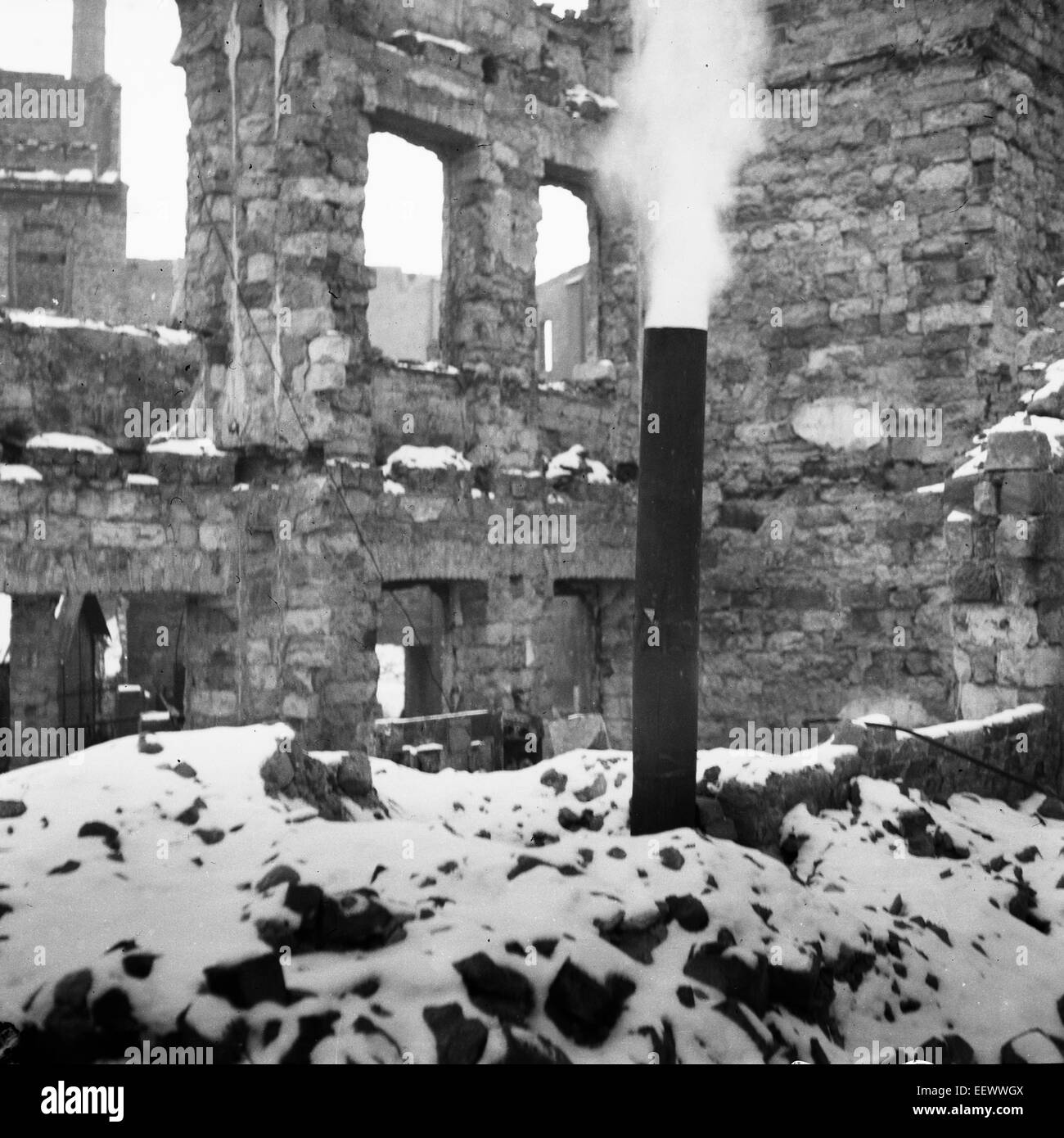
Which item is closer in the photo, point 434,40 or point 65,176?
point 434,40

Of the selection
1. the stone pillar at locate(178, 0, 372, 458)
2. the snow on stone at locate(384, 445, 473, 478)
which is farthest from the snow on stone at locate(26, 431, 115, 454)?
the snow on stone at locate(384, 445, 473, 478)

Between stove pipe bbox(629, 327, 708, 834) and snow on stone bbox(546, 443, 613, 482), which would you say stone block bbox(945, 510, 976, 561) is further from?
snow on stone bbox(546, 443, 613, 482)

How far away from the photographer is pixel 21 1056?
9.87ft

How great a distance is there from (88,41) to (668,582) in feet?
55.2

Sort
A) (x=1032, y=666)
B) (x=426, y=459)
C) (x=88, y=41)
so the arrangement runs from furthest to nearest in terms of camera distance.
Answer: (x=88, y=41) → (x=426, y=459) → (x=1032, y=666)

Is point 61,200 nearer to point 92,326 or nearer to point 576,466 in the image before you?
point 92,326

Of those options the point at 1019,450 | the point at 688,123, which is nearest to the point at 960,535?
the point at 1019,450

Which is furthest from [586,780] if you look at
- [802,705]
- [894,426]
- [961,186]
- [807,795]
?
→ [961,186]

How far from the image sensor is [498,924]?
379 cm

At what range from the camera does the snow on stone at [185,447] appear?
26.6ft

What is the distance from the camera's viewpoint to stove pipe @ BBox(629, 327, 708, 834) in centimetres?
497

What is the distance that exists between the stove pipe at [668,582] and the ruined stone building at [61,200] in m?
13.4

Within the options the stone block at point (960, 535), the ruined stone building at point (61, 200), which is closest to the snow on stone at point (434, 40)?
the stone block at point (960, 535)

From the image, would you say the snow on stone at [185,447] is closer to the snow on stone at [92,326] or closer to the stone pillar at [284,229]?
the stone pillar at [284,229]
